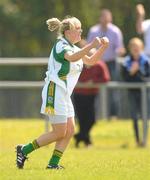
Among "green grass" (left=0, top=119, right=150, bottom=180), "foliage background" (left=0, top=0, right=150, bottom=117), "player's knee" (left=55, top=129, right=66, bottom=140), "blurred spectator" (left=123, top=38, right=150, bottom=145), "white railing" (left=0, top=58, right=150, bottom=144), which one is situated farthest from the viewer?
"foliage background" (left=0, top=0, right=150, bottom=117)

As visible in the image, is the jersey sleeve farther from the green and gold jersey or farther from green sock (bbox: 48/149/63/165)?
green sock (bbox: 48/149/63/165)

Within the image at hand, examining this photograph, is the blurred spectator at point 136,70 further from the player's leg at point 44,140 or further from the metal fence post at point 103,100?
the player's leg at point 44,140

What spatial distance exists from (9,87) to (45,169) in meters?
7.29

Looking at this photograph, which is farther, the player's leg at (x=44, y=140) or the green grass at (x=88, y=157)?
the player's leg at (x=44, y=140)

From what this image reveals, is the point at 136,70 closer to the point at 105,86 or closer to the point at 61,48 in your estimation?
the point at 105,86

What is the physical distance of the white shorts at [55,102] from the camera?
40.8 feet

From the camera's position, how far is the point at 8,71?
29.4 m

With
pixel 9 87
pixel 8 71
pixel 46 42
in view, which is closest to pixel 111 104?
pixel 9 87

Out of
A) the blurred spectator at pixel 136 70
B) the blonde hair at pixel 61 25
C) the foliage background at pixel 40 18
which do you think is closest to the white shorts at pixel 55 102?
the blonde hair at pixel 61 25

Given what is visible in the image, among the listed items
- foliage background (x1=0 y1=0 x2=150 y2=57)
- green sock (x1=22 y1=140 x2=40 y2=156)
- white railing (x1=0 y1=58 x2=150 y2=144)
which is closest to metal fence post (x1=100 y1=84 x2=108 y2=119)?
white railing (x1=0 y1=58 x2=150 y2=144)

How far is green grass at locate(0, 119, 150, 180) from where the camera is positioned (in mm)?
11852

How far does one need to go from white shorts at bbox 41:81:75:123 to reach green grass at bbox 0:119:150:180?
28.1 inches

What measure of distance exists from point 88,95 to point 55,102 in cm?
693

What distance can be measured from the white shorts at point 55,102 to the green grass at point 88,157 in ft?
2.34
